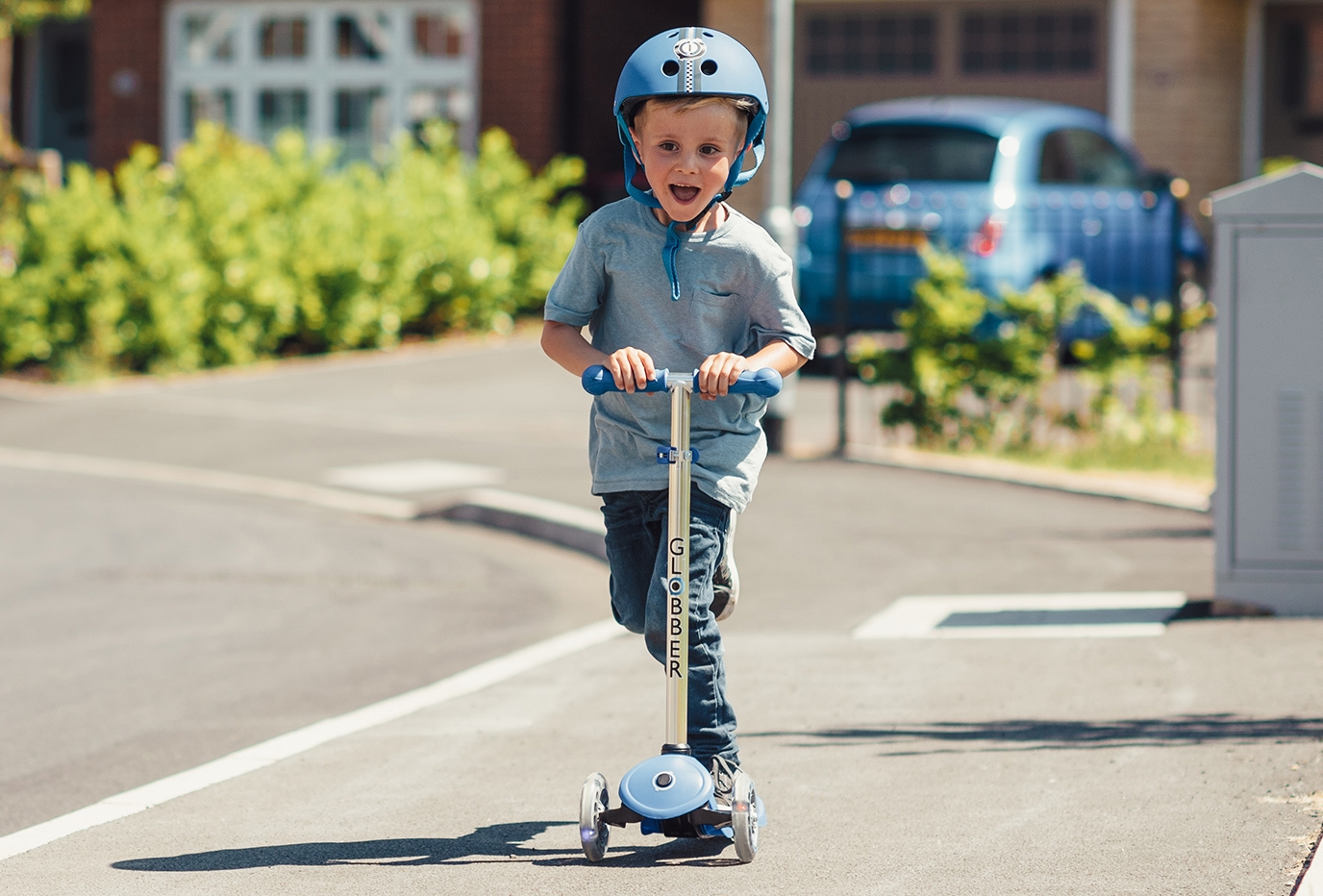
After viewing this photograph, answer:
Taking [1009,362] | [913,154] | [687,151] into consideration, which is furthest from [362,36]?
[687,151]

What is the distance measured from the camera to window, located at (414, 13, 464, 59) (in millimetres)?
23453

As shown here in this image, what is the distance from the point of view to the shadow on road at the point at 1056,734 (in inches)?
209

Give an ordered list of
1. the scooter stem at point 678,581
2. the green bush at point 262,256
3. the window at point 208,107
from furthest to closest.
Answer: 1. the window at point 208,107
2. the green bush at point 262,256
3. the scooter stem at point 678,581

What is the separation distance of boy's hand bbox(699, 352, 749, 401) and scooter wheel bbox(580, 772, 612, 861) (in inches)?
34.4

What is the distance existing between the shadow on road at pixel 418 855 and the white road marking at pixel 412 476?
677 cm

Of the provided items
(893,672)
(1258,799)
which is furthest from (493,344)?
(1258,799)

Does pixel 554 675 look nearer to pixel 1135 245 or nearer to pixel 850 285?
pixel 850 285

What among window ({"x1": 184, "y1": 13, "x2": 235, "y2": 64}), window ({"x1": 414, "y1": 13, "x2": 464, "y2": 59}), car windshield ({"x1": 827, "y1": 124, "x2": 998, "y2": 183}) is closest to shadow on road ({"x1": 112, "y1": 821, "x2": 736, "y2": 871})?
car windshield ({"x1": 827, "y1": 124, "x2": 998, "y2": 183})

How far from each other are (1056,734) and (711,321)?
1.90m

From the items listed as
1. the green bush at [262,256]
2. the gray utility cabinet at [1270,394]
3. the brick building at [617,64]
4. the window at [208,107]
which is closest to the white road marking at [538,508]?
the gray utility cabinet at [1270,394]

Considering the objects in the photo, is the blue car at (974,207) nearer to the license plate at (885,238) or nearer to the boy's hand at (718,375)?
the license plate at (885,238)

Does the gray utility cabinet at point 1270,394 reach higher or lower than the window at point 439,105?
lower

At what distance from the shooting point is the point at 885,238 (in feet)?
46.0

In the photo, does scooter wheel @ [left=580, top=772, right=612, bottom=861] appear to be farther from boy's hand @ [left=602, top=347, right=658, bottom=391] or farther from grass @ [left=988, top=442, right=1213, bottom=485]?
grass @ [left=988, top=442, right=1213, bottom=485]
